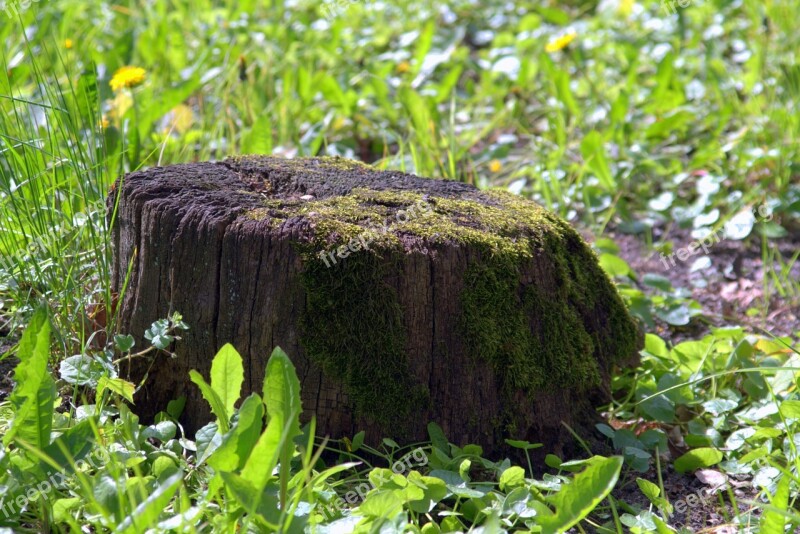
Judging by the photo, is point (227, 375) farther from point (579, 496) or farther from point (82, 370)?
point (579, 496)

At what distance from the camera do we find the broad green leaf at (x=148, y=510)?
1249 millimetres

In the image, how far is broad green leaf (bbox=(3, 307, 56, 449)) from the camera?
156cm

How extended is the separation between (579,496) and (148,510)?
2.50 feet

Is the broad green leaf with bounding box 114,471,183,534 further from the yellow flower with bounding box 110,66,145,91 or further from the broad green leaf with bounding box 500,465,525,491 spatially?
the yellow flower with bounding box 110,66,145,91

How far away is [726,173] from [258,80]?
228cm

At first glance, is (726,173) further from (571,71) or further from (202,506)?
(202,506)

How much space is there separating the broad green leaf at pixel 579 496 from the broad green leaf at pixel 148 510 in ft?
2.22

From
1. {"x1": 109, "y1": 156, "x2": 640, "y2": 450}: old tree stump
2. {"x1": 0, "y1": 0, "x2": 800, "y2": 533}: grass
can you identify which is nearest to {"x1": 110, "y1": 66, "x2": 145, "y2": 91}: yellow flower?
{"x1": 0, "y1": 0, "x2": 800, "y2": 533}: grass

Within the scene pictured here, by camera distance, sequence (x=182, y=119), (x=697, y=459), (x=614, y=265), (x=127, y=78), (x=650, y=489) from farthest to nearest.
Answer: (x=182, y=119) < (x=127, y=78) < (x=614, y=265) < (x=697, y=459) < (x=650, y=489)

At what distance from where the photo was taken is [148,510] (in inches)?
50.9

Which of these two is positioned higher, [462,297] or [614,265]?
[462,297]

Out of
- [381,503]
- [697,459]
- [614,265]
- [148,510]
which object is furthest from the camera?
[614,265]

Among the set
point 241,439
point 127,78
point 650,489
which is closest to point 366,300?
point 241,439

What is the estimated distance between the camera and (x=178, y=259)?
1886mm
